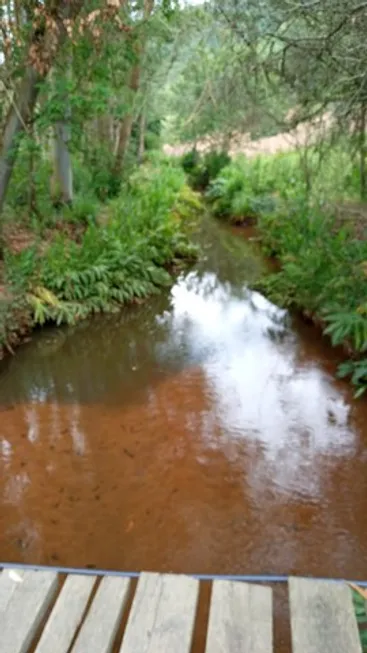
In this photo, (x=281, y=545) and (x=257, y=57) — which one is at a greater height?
(x=257, y=57)

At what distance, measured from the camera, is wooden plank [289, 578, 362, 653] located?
78.1 inches

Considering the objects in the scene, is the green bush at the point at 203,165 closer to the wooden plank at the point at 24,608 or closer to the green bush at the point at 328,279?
the green bush at the point at 328,279

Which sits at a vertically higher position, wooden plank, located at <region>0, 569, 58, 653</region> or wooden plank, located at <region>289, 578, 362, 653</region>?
wooden plank, located at <region>289, 578, 362, 653</region>

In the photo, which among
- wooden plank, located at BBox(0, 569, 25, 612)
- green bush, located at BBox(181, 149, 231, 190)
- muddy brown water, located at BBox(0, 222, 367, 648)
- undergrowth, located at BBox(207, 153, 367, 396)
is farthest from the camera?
green bush, located at BBox(181, 149, 231, 190)

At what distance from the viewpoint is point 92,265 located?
9.05 m

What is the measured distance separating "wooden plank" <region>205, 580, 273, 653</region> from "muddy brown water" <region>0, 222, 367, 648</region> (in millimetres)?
1788

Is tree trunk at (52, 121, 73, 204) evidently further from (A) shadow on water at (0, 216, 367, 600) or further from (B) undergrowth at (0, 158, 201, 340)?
(A) shadow on water at (0, 216, 367, 600)

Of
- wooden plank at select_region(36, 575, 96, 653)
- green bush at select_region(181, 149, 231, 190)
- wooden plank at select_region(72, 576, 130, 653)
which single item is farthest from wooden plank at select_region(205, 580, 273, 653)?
green bush at select_region(181, 149, 231, 190)

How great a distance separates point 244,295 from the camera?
1029 cm

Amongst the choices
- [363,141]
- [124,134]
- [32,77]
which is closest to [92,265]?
[32,77]

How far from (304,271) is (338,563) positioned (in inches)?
209

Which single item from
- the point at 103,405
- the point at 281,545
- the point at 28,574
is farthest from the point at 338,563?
the point at 103,405

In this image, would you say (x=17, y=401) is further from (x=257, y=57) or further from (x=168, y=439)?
(x=257, y=57)

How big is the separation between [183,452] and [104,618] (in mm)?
3185
